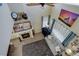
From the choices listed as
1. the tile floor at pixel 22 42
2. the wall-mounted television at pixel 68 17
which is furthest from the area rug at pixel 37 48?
the wall-mounted television at pixel 68 17

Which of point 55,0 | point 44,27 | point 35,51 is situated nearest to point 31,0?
point 55,0

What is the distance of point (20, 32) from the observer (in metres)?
0.82

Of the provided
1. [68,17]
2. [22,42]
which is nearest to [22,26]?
[22,42]

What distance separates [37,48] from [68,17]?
35 centimetres

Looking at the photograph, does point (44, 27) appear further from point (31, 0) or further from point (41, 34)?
point (31, 0)

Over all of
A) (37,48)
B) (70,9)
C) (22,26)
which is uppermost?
A: (70,9)

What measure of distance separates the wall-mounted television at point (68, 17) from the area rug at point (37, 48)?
0.24 m

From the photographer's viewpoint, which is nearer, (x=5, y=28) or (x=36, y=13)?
(x=5, y=28)

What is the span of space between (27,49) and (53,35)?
244mm

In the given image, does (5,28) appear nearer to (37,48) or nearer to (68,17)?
(37,48)

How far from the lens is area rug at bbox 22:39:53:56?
0.77 meters

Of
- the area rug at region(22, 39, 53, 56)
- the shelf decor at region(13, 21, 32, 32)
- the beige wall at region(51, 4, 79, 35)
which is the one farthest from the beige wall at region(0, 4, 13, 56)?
the beige wall at region(51, 4, 79, 35)

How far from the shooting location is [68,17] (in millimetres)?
788

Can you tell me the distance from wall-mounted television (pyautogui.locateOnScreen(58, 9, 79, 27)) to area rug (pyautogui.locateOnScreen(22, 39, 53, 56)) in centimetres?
24
